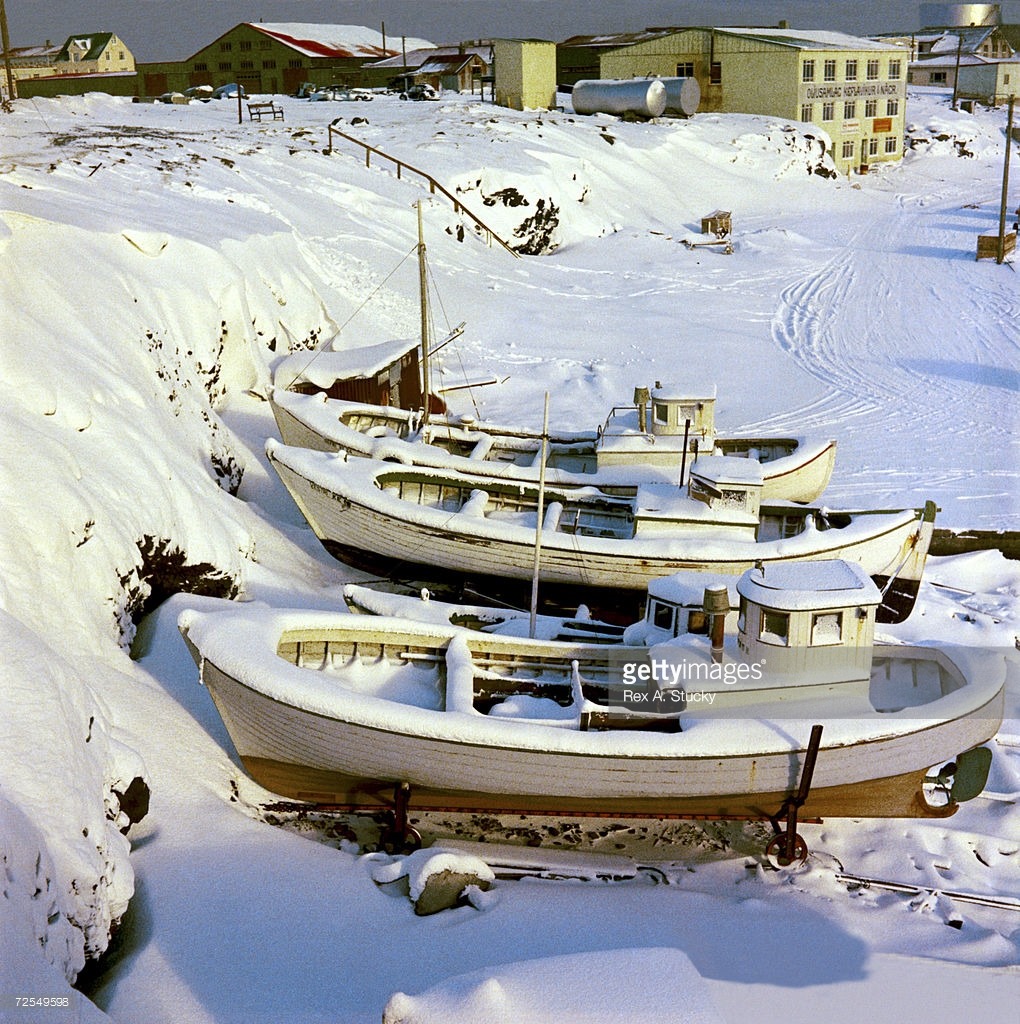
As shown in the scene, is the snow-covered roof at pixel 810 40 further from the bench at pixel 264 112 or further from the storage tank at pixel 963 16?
the storage tank at pixel 963 16

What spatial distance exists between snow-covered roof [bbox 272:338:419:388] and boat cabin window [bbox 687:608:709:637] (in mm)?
10107

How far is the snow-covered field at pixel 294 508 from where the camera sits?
8398 millimetres

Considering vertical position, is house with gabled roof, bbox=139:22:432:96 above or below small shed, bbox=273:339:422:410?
above

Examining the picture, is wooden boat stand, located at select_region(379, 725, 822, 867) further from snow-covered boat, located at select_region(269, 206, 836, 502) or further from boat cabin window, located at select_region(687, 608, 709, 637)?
snow-covered boat, located at select_region(269, 206, 836, 502)

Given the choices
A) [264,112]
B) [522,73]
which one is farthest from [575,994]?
[522,73]

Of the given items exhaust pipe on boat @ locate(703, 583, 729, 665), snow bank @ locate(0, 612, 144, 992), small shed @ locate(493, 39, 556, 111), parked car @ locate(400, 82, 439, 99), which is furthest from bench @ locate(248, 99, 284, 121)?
snow bank @ locate(0, 612, 144, 992)

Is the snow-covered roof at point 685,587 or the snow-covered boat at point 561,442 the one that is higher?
the snow-covered boat at point 561,442

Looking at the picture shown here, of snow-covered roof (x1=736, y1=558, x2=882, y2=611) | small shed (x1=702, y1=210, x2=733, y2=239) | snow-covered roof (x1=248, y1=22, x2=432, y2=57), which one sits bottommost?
snow-covered roof (x1=736, y1=558, x2=882, y2=611)

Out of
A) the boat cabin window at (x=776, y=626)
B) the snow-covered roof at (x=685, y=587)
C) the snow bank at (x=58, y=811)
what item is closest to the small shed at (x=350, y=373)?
the snow-covered roof at (x=685, y=587)

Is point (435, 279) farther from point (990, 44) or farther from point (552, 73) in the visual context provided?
point (990, 44)

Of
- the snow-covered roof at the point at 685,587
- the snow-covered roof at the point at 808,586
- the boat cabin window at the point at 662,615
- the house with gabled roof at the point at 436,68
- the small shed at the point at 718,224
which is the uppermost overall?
the house with gabled roof at the point at 436,68

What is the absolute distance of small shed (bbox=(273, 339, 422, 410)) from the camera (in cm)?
2055

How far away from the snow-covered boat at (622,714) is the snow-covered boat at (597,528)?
303 cm

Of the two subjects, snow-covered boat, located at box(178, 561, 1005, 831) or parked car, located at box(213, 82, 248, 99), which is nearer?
snow-covered boat, located at box(178, 561, 1005, 831)
